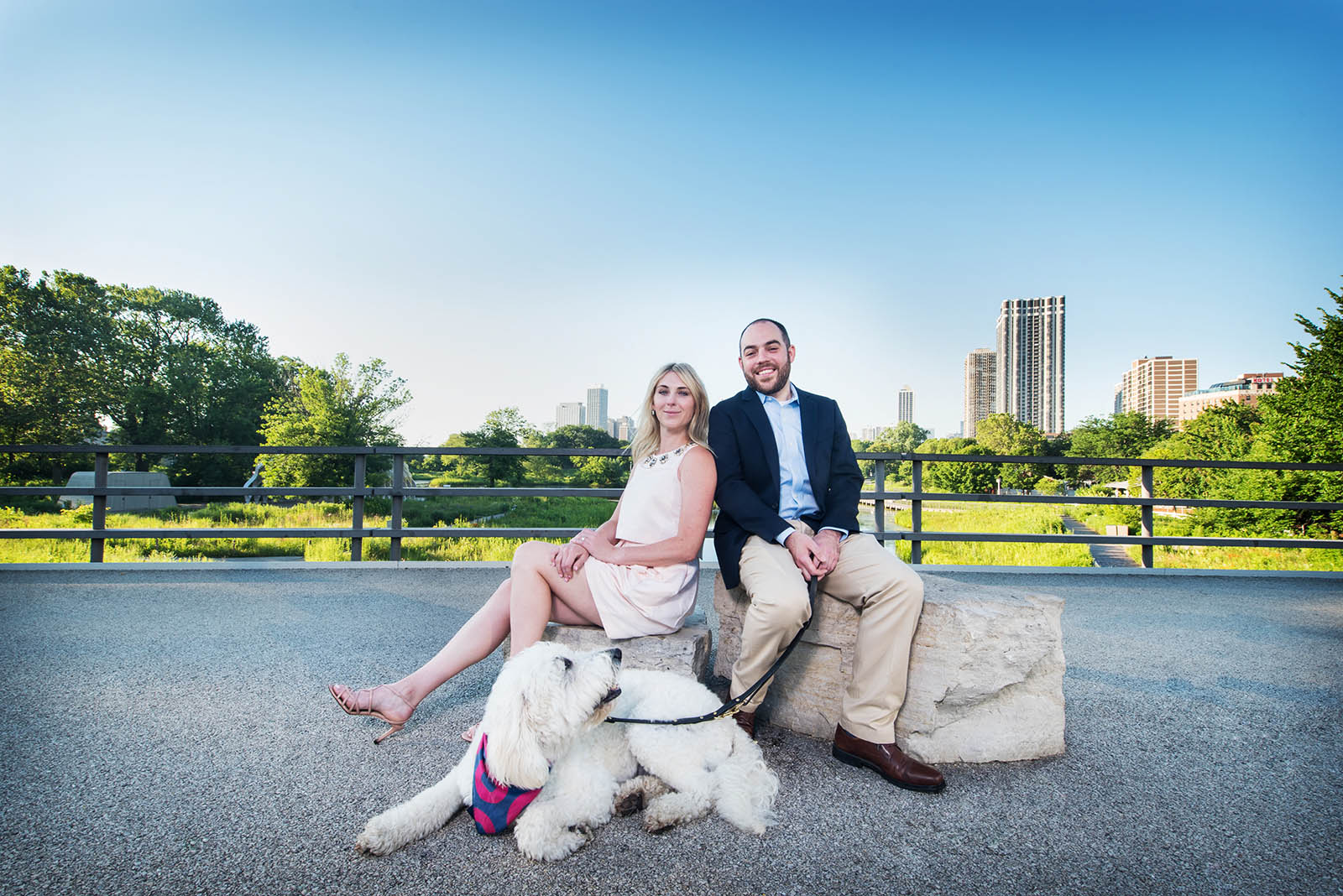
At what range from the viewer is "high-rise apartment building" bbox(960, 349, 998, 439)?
93.8m

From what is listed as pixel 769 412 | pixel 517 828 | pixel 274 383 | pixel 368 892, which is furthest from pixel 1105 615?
pixel 274 383


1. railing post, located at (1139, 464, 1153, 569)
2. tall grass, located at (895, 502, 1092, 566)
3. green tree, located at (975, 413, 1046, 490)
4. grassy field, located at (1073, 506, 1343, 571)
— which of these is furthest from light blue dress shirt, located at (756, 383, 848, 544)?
green tree, located at (975, 413, 1046, 490)

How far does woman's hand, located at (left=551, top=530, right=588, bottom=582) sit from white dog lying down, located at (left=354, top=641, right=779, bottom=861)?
48 centimetres

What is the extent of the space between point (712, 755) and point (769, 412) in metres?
1.32

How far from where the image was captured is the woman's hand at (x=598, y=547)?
2.20 meters

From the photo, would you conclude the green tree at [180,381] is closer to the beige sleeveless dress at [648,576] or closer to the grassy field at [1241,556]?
the beige sleeveless dress at [648,576]

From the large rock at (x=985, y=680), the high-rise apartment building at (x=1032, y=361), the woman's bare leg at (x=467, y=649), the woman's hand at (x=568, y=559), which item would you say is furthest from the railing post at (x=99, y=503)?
the high-rise apartment building at (x=1032, y=361)

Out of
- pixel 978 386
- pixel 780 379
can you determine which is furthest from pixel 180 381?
pixel 978 386

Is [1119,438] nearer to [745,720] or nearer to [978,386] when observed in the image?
[978,386]

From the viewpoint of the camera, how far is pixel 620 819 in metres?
1.62

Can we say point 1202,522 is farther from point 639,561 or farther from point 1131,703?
point 639,561

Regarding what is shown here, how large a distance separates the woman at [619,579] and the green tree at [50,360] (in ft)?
121

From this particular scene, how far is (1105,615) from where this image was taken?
400cm

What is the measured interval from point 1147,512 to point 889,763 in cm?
540
